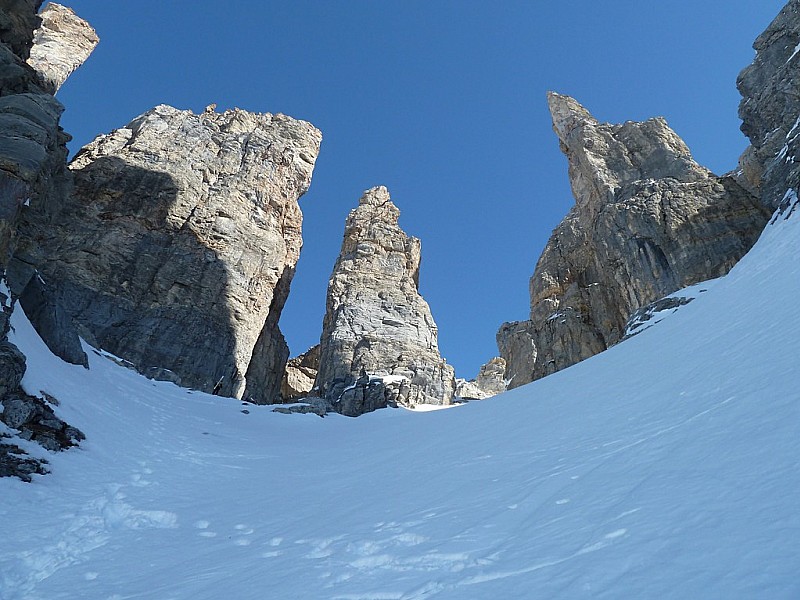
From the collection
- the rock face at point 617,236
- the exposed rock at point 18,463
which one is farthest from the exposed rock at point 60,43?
the exposed rock at point 18,463

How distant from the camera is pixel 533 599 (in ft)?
9.68

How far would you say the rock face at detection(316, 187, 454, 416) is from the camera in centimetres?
4772

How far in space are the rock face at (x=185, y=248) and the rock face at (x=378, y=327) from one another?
678 centimetres

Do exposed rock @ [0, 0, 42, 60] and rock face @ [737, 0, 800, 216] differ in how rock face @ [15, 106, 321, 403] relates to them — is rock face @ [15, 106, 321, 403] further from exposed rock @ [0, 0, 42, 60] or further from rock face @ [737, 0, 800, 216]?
rock face @ [737, 0, 800, 216]

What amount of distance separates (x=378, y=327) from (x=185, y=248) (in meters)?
21.9

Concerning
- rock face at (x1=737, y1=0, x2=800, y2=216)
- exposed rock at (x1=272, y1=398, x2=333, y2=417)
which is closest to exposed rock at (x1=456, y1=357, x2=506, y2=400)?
exposed rock at (x1=272, y1=398, x2=333, y2=417)

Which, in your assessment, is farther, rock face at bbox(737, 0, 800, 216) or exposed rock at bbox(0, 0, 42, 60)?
rock face at bbox(737, 0, 800, 216)

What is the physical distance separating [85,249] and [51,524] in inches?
1587

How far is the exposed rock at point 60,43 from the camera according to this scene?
67188 millimetres

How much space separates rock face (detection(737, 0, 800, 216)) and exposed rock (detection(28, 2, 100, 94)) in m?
78.3

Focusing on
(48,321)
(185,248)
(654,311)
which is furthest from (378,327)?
(48,321)

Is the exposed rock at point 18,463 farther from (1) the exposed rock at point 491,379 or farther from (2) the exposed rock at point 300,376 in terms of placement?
(1) the exposed rock at point 491,379

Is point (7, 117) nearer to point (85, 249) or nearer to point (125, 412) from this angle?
point (125, 412)

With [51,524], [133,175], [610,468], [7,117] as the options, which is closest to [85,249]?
[133,175]
